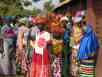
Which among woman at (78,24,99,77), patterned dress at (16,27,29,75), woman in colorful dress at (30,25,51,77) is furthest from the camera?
patterned dress at (16,27,29,75)

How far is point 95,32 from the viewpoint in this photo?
880 cm

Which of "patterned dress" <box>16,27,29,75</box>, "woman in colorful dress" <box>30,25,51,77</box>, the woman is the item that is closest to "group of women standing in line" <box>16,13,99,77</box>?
"woman in colorful dress" <box>30,25,51,77</box>

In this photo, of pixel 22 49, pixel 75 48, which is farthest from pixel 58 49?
pixel 22 49

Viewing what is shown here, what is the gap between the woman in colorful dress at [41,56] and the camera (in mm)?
9305

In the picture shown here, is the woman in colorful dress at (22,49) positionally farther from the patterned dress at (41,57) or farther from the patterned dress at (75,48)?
the patterned dress at (75,48)

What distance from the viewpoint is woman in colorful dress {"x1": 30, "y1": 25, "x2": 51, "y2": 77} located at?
930cm

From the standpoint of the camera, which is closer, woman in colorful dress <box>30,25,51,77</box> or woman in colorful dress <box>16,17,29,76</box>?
woman in colorful dress <box>30,25,51,77</box>

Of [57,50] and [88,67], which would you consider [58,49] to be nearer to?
[57,50]

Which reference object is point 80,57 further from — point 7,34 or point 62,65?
point 7,34

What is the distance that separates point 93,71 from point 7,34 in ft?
14.5

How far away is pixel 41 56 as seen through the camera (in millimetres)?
9383

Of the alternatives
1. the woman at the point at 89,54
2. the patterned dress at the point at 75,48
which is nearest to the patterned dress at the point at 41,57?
the patterned dress at the point at 75,48

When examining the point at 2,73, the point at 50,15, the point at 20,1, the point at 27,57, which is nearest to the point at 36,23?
the point at 50,15

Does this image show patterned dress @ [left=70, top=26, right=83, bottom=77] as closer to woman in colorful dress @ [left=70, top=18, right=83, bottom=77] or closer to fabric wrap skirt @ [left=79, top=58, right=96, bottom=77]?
woman in colorful dress @ [left=70, top=18, right=83, bottom=77]
